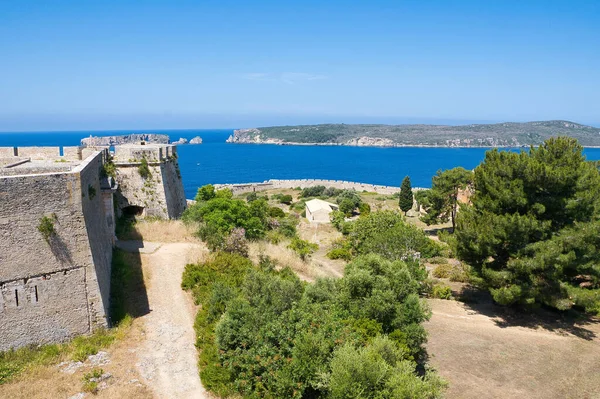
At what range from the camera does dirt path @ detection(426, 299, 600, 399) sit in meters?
12.2

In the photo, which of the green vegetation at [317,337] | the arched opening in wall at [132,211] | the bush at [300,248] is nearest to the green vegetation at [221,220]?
the bush at [300,248]

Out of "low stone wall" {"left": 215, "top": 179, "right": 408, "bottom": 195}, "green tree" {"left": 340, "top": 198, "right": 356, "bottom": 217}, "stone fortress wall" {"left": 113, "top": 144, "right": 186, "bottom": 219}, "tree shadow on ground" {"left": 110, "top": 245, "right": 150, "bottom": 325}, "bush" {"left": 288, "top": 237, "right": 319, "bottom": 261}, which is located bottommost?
"low stone wall" {"left": 215, "top": 179, "right": 408, "bottom": 195}

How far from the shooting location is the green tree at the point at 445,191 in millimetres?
33000

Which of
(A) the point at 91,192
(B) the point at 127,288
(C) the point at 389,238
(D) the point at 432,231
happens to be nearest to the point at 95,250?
(A) the point at 91,192

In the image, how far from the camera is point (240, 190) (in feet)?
237

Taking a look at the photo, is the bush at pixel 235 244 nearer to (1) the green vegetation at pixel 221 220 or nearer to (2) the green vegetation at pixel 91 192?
(1) the green vegetation at pixel 221 220

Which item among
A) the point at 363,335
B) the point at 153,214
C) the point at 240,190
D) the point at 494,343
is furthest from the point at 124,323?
the point at 240,190

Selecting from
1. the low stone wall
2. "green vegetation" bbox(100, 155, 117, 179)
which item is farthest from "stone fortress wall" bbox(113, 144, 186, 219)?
the low stone wall

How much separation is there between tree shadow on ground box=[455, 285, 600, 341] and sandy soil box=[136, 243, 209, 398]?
1217 centimetres

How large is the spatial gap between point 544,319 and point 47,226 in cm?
1836

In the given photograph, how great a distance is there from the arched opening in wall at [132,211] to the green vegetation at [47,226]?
11964 millimetres

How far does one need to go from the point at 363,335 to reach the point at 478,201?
9.59m

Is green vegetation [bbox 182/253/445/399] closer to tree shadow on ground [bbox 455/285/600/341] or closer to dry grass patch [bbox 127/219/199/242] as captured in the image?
tree shadow on ground [bbox 455/285/600/341]

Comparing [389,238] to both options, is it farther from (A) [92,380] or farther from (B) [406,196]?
(B) [406,196]
